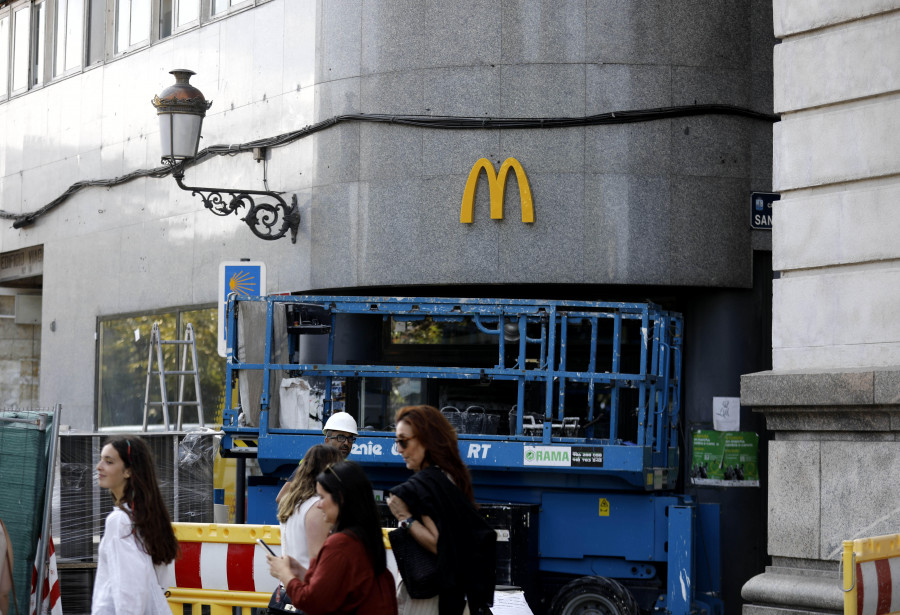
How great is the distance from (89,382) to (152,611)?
45.1 feet

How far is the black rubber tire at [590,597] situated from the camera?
11078 mm

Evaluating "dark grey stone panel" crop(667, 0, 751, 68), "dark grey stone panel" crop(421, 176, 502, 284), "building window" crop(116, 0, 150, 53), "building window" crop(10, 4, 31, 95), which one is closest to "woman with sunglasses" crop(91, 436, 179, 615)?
"dark grey stone panel" crop(421, 176, 502, 284)

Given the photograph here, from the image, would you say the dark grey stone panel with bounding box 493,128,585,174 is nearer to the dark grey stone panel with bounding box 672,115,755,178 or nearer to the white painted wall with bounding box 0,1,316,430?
the dark grey stone panel with bounding box 672,115,755,178

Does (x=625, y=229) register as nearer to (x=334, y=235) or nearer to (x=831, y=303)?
(x=334, y=235)

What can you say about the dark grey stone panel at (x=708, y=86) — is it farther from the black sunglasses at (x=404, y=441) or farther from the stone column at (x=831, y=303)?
the black sunglasses at (x=404, y=441)

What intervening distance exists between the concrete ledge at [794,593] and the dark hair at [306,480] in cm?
330

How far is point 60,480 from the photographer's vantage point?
12.0 meters

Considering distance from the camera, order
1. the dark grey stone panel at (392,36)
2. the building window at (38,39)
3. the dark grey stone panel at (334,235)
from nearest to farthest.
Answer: the dark grey stone panel at (392,36) → the dark grey stone panel at (334,235) → the building window at (38,39)

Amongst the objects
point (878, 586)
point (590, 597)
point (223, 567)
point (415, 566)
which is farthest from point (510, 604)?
point (415, 566)

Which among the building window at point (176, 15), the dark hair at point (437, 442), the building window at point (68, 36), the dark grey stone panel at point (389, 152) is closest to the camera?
the dark hair at point (437, 442)

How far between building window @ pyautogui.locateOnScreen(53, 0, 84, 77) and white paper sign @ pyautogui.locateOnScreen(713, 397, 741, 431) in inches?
436

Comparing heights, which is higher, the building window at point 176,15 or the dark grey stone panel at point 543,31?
the building window at point 176,15

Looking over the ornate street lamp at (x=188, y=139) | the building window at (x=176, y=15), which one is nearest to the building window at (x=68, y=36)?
the building window at (x=176, y=15)

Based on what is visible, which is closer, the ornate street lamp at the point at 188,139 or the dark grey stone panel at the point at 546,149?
the dark grey stone panel at the point at 546,149
